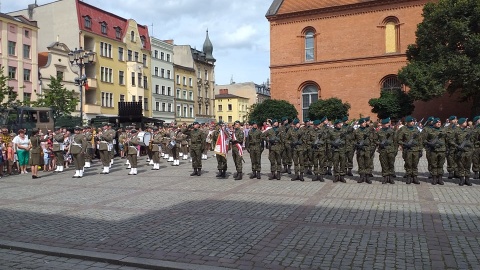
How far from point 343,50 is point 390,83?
5323 millimetres

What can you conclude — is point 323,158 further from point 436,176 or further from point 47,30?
point 47,30

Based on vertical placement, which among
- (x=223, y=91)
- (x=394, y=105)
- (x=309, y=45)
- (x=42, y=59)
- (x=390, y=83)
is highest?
→ (x=223, y=91)

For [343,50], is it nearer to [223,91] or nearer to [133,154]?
[133,154]

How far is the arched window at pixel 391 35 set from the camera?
39125mm

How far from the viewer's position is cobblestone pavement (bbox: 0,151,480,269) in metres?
6.04

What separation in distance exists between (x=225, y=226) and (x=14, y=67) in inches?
1691

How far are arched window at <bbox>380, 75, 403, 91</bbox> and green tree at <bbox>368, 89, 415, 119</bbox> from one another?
444 centimetres

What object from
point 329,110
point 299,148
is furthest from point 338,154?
point 329,110

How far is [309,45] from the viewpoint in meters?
43.0

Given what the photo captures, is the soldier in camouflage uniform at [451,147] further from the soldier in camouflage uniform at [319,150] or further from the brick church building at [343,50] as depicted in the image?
the brick church building at [343,50]

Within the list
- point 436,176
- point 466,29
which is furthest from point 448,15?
point 436,176

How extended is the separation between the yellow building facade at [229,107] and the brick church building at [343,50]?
53.4m

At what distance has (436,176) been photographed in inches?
508

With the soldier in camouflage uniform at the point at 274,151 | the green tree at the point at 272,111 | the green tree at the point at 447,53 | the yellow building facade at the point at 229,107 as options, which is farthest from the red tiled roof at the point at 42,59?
the yellow building facade at the point at 229,107
